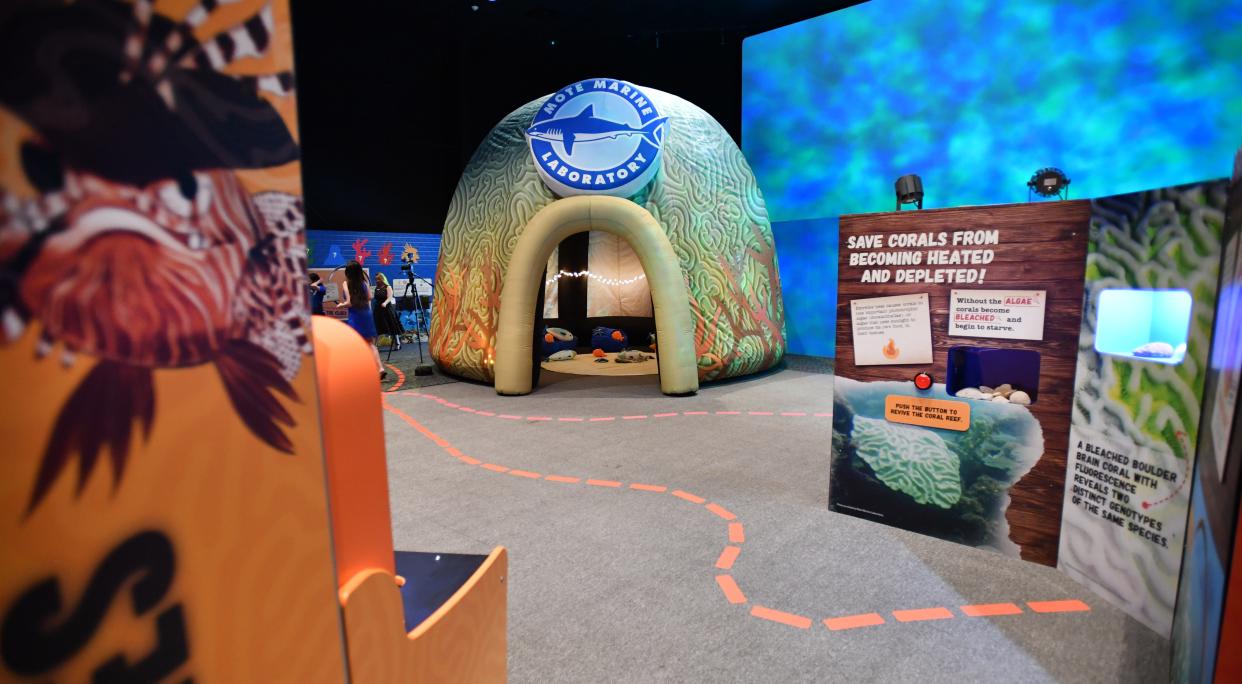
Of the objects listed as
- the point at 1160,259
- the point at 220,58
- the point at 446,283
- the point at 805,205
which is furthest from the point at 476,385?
the point at 220,58

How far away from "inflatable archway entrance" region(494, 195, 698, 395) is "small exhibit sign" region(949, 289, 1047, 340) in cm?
307

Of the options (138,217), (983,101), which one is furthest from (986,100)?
(138,217)

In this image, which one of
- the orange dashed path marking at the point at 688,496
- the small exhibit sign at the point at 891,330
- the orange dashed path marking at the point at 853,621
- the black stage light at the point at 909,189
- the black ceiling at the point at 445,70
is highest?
the black ceiling at the point at 445,70

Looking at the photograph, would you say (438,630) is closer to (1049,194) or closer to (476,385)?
(476,385)

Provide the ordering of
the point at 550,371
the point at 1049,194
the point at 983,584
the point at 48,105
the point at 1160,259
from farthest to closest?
the point at 550,371 → the point at 1049,194 → the point at 983,584 → the point at 1160,259 → the point at 48,105

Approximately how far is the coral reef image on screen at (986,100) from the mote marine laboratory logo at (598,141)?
9.39ft

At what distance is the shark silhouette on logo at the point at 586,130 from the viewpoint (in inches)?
219

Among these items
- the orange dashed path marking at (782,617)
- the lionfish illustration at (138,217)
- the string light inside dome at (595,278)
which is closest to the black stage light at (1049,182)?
the string light inside dome at (595,278)

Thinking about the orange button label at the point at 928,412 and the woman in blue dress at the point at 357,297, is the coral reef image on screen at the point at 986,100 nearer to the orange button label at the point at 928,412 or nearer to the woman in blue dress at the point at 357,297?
the orange button label at the point at 928,412

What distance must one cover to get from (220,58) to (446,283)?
5811 mm

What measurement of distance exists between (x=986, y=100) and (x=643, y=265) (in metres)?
4.04

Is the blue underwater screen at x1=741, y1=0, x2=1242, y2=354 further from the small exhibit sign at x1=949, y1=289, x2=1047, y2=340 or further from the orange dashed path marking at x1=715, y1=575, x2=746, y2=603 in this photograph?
the orange dashed path marking at x1=715, y1=575, x2=746, y2=603

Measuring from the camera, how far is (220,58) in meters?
0.64

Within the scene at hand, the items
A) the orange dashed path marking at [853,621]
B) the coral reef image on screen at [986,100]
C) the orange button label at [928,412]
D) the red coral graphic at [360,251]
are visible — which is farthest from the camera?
the red coral graphic at [360,251]
